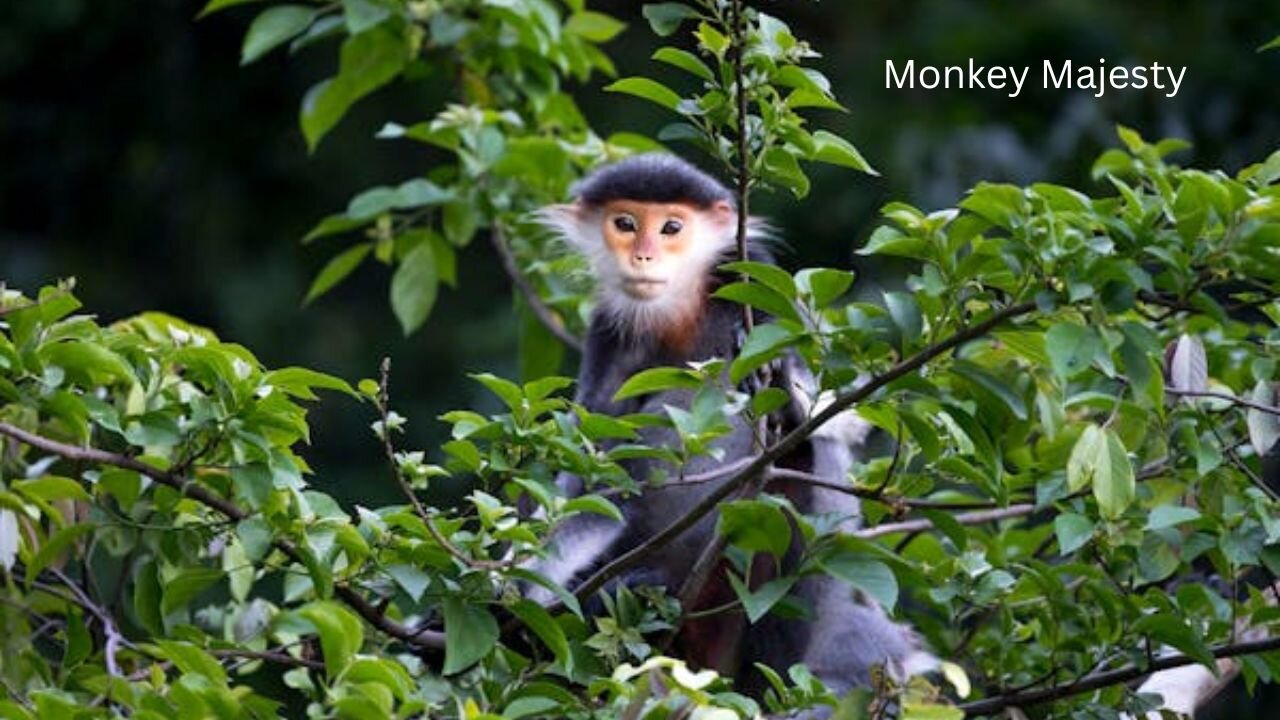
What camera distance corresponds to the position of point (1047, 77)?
8.84 m

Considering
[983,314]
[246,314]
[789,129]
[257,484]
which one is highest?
[789,129]

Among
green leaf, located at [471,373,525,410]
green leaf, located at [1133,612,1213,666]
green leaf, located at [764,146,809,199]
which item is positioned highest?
green leaf, located at [764,146,809,199]

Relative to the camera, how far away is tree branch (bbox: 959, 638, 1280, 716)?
12.0 feet

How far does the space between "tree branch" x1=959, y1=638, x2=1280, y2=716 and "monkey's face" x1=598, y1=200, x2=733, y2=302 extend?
1.33m

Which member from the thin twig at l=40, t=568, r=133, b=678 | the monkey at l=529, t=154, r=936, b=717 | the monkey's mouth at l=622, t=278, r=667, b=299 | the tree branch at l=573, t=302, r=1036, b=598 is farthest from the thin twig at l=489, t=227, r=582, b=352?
the tree branch at l=573, t=302, r=1036, b=598

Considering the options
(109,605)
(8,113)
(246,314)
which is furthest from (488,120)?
(8,113)

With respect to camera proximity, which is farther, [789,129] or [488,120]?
[488,120]

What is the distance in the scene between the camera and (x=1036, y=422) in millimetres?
4051

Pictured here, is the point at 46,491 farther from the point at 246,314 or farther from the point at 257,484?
the point at 246,314

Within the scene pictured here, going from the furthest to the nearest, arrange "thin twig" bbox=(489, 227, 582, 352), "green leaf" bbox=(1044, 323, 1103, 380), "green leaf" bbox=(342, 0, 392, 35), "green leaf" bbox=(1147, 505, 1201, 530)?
"thin twig" bbox=(489, 227, 582, 352) → "green leaf" bbox=(342, 0, 392, 35) → "green leaf" bbox=(1147, 505, 1201, 530) → "green leaf" bbox=(1044, 323, 1103, 380)

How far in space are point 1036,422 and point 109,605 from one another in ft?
5.36

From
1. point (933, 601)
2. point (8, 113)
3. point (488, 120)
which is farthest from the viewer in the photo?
point (8, 113)

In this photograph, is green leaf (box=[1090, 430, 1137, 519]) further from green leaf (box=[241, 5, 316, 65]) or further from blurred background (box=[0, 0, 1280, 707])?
blurred background (box=[0, 0, 1280, 707])

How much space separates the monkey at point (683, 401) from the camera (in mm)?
4621
